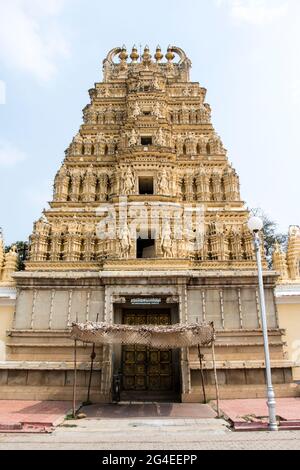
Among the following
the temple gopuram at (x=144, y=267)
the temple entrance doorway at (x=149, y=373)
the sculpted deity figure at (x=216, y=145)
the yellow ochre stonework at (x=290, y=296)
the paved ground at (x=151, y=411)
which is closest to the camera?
the paved ground at (x=151, y=411)

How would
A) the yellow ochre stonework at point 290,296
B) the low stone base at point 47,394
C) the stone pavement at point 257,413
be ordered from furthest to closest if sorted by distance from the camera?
the yellow ochre stonework at point 290,296, the low stone base at point 47,394, the stone pavement at point 257,413

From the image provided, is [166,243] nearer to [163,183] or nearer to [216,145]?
[163,183]

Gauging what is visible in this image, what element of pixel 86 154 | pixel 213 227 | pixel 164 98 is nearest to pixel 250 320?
pixel 213 227

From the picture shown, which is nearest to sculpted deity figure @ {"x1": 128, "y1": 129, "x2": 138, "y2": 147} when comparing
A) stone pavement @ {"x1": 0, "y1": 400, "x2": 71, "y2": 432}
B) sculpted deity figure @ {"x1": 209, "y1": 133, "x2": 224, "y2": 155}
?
sculpted deity figure @ {"x1": 209, "y1": 133, "x2": 224, "y2": 155}

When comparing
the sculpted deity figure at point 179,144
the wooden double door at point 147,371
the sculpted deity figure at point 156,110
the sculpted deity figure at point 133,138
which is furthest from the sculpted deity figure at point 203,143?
the wooden double door at point 147,371

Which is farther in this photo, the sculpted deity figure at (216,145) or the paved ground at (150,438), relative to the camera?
the sculpted deity figure at (216,145)

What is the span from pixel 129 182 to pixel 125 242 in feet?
12.9

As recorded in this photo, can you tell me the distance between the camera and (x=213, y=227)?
1912 cm

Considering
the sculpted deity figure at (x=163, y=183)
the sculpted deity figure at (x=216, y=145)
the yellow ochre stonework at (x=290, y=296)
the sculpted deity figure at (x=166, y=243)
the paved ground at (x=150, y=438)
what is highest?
the sculpted deity figure at (x=216, y=145)

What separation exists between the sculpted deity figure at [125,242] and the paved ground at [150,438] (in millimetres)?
8390

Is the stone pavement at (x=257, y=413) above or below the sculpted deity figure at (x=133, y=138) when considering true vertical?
below

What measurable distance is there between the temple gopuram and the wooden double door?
0.04m

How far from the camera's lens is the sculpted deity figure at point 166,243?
17.8m

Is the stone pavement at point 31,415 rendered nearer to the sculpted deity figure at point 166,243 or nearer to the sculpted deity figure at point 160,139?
the sculpted deity figure at point 166,243
